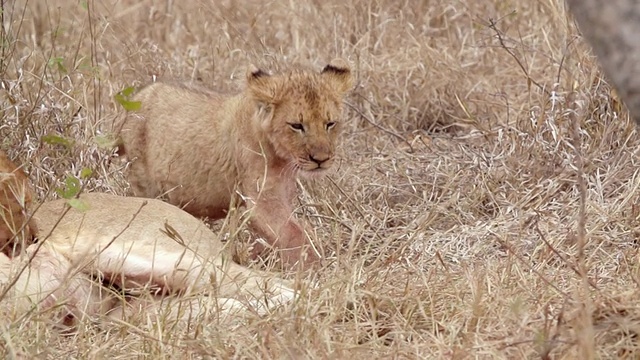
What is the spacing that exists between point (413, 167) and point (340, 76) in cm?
87

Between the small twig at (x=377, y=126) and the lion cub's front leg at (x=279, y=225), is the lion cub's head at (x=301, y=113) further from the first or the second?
the small twig at (x=377, y=126)

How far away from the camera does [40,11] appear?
7.61 m

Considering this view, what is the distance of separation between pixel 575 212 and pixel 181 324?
6.04 feet

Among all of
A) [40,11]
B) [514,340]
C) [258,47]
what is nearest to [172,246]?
[514,340]

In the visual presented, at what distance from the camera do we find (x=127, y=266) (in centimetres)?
410

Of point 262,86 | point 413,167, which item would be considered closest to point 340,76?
point 262,86

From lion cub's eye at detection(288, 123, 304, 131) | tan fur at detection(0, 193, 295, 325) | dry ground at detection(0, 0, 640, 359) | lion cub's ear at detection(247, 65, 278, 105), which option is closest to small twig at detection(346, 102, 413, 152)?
dry ground at detection(0, 0, 640, 359)

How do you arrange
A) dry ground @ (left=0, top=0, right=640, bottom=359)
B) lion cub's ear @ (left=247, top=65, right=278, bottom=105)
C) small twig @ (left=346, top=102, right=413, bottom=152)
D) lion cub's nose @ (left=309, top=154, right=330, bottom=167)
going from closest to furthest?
dry ground @ (left=0, top=0, right=640, bottom=359) → lion cub's nose @ (left=309, top=154, right=330, bottom=167) → lion cub's ear @ (left=247, top=65, right=278, bottom=105) → small twig @ (left=346, top=102, right=413, bottom=152)

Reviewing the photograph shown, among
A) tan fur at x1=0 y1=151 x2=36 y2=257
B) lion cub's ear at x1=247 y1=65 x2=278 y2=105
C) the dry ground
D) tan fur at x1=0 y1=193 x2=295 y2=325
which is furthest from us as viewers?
lion cub's ear at x1=247 y1=65 x2=278 y2=105

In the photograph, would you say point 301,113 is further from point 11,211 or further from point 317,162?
point 11,211

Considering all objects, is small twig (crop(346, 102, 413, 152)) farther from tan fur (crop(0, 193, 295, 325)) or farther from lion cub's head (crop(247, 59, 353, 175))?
tan fur (crop(0, 193, 295, 325))

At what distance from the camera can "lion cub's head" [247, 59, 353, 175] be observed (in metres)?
4.72

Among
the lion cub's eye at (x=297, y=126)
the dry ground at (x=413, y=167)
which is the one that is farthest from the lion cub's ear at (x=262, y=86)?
the dry ground at (x=413, y=167)

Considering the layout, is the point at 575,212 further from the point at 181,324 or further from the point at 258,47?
the point at 258,47
